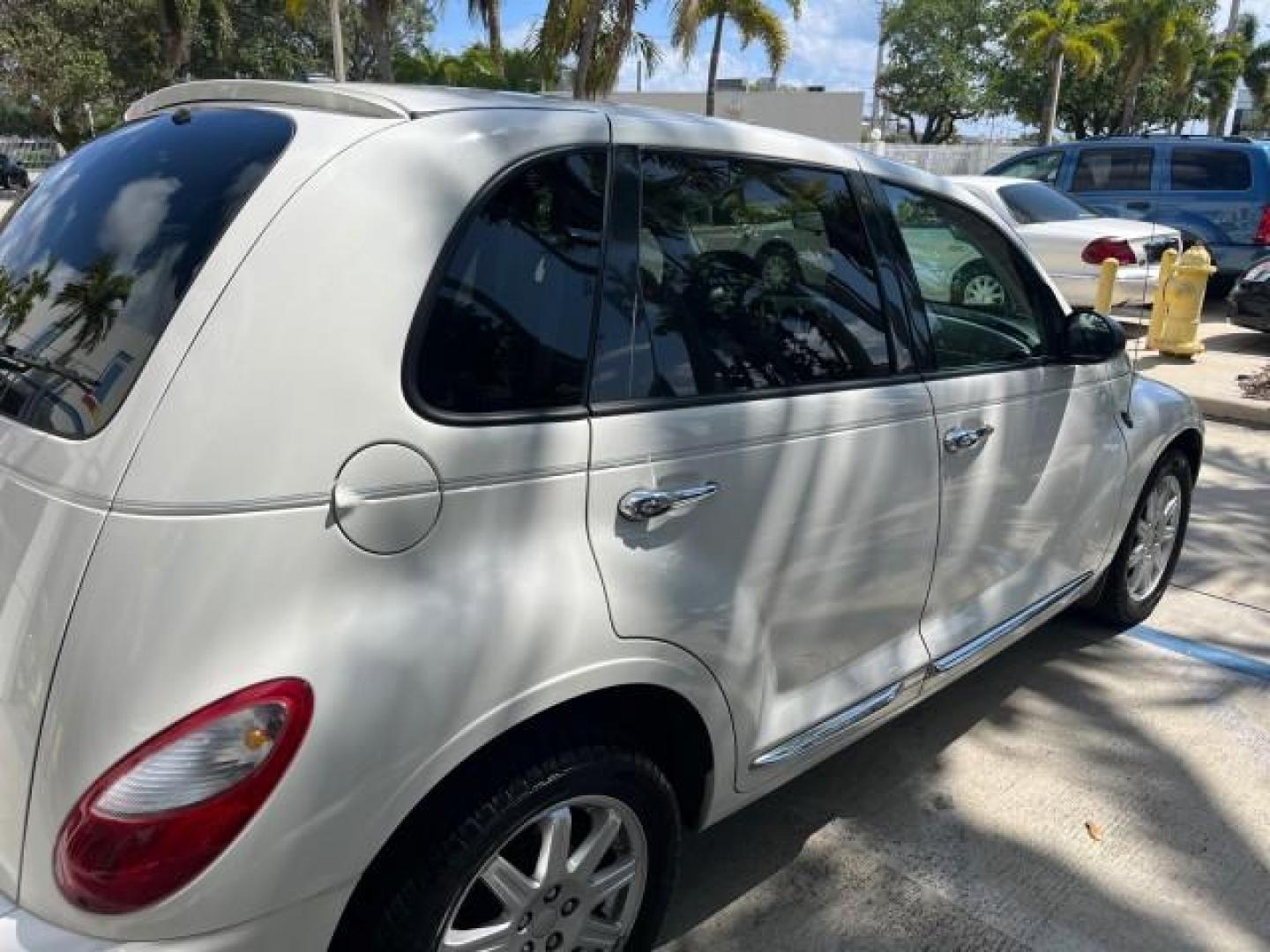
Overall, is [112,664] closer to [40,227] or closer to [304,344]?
[304,344]

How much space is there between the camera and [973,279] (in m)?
3.24

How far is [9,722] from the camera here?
1.57 meters

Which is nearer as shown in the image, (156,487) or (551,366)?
(156,487)

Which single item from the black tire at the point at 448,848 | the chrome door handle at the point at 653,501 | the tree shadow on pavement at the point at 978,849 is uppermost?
the chrome door handle at the point at 653,501

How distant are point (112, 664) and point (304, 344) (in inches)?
20.9

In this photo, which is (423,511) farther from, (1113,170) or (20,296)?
(1113,170)

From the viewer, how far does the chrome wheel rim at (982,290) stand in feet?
10.6

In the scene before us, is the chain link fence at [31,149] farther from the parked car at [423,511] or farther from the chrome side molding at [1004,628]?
the parked car at [423,511]

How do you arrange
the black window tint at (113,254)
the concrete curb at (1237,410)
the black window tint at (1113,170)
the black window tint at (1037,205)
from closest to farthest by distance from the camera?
the black window tint at (113,254)
the concrete curb at (1237,410)
the black window tint at (1037,205)
the black window tint at (1113,170)

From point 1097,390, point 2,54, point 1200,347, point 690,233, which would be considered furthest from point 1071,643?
point 2,54

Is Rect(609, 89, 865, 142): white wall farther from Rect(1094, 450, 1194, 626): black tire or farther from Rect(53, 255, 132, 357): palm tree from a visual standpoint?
Rect(53, 255, 132, 357): palm tree

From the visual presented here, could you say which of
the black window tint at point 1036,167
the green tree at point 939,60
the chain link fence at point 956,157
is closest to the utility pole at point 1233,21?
the green tree at point 939,60

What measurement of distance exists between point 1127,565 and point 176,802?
3.54 m

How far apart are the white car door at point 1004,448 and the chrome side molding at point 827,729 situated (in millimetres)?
261
